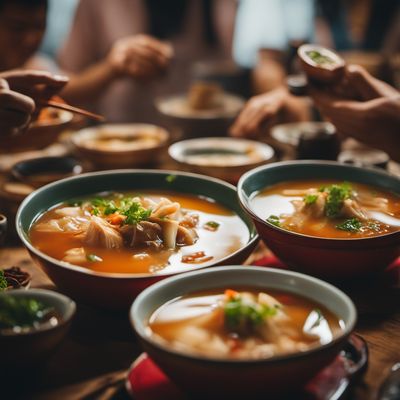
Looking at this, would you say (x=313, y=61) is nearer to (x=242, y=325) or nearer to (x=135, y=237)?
(x=135, y=237)

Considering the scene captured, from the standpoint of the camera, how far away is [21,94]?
2.38 m

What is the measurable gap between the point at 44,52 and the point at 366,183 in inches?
334

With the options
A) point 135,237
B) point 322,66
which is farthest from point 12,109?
point 322,66

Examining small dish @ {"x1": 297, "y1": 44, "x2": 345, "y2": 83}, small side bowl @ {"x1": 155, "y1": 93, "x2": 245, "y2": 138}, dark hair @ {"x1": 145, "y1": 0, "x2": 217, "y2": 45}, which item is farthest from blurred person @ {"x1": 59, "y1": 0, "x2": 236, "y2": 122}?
small dish @ {"x1": 297, "y1": 44, "x2": 345, "y2": 83}

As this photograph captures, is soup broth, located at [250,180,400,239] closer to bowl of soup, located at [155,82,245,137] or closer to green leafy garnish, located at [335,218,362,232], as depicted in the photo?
green leafy garnish, located at [335,218,362,232]

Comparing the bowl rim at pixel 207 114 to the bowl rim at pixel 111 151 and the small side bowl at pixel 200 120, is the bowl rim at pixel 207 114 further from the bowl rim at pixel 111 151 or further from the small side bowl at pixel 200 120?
the bowl rim at pixel 111 151

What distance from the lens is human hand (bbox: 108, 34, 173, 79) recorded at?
4.89 m

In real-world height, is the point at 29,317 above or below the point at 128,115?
above

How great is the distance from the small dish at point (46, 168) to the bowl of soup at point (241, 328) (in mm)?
1612

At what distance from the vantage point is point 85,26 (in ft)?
20.7

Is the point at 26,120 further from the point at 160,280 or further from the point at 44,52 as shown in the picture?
the point at 44,52

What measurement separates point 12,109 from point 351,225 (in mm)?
1487

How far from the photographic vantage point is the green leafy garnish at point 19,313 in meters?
1.52

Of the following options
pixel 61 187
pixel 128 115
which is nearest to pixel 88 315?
pixel 61 187
